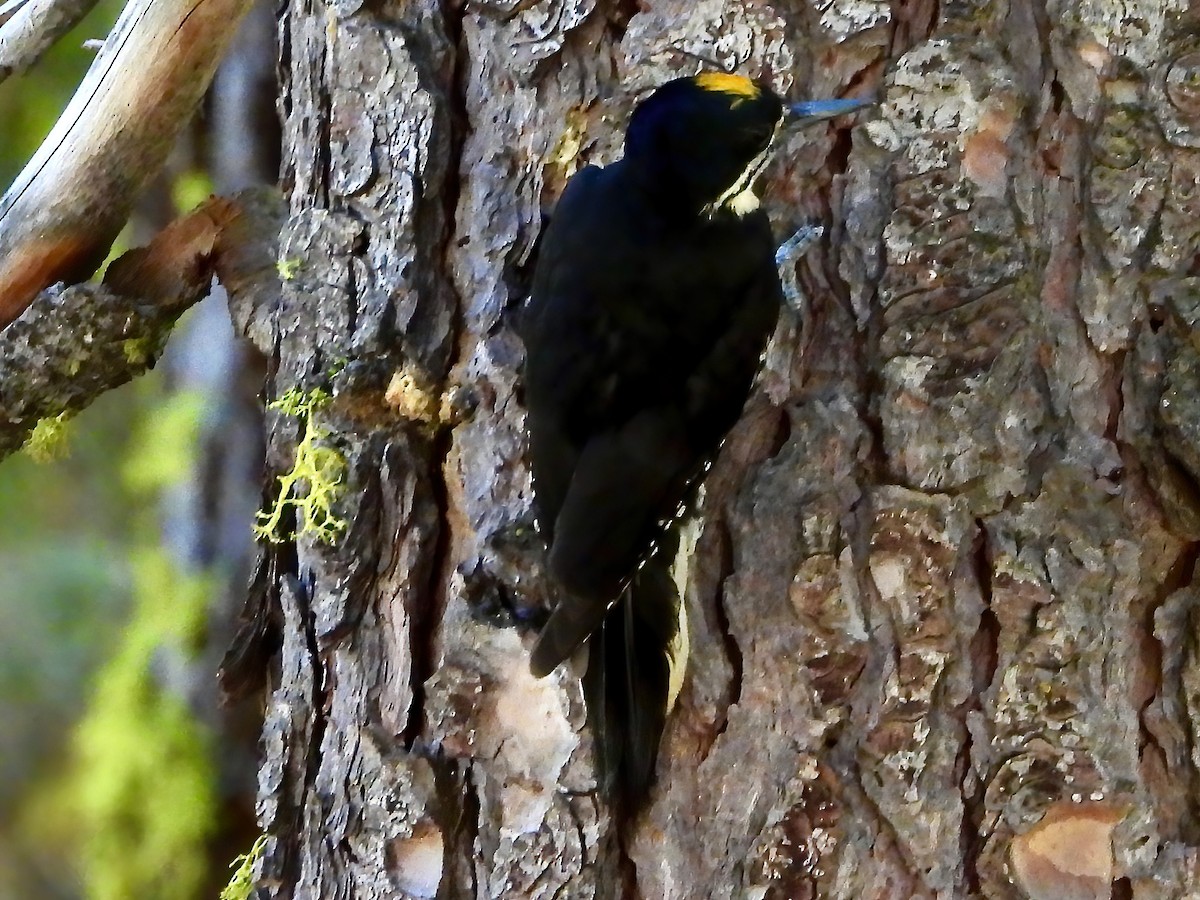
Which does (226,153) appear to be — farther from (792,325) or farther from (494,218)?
(792,325)

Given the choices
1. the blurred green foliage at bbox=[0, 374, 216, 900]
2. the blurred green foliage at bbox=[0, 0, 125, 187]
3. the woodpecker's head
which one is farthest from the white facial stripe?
the blurred green foliage at bbox=[0, 0, 125, 187]

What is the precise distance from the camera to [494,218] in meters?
1.08

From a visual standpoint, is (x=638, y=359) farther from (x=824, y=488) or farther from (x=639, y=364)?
(x=824, y=488)

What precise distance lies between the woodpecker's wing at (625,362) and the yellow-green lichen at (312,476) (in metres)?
0.22

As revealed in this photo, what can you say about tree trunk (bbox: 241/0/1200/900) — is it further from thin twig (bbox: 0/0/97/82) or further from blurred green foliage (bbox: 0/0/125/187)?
blurred green foliage (bbox: 0/0/125/187)

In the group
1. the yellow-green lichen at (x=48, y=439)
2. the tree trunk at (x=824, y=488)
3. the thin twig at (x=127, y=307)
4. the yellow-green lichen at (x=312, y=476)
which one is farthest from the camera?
the yellow-green lichen at (x=48, y=439)

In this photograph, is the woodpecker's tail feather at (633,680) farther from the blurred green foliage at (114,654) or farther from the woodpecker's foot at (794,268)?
the blurred green foliage at (114,654)

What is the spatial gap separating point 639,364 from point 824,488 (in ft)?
0.77

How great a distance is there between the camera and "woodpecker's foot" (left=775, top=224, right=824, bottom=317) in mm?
1037

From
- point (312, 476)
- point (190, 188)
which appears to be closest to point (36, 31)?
point (190, 188)

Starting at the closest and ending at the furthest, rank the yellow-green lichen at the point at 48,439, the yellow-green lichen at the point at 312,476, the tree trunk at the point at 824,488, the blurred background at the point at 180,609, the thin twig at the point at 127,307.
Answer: the tree trunk at the point at 824,488 → the yellow-green lichen at the point at 312,476 → the thin twig at the point at 127,307 → the yellow-green lichen at the point at 48,439 → the blurred background at the point at 180,609

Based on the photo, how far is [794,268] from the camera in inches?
40.9

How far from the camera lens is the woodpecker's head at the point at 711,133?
99 centimetres

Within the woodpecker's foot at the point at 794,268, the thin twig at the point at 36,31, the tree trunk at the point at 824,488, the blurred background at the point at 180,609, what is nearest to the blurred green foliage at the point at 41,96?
the blurred background at the point at 180,609
